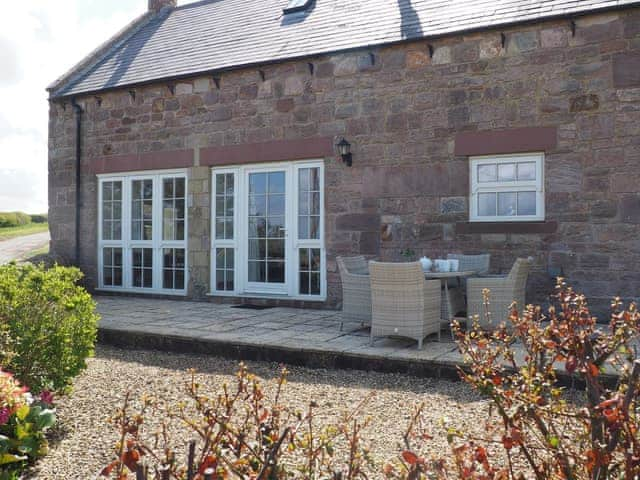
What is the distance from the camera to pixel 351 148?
817 cm

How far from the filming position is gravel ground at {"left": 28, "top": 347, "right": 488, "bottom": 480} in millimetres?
3256

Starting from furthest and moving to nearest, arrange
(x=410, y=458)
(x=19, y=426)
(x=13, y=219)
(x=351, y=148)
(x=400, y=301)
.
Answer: (x=13, y=219)
(x=351, y=148)
(x=400, y=301)
(x=19, y=426)
(x=410, y=458)

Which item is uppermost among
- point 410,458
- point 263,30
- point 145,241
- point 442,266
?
point 263,30

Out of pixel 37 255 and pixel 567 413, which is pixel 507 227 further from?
pixel 37 255

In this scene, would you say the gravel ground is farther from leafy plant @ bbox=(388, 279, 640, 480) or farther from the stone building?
the stone building

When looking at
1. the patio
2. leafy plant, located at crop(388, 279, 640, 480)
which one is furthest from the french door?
leafy plant, located at crop(388, 279, 640, 480)

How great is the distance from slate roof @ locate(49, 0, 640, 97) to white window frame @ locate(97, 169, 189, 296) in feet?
4.94

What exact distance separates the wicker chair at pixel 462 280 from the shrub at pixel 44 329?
11.7ft

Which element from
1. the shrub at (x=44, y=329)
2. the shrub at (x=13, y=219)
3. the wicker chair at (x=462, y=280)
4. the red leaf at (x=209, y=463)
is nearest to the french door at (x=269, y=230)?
the wicker chair at (x=462, y=280)

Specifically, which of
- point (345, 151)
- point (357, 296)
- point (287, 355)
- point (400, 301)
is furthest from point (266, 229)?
point (400, 301)

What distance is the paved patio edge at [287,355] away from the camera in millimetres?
4844

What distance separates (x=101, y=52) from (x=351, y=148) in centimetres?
654

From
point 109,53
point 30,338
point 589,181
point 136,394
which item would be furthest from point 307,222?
point 109,53

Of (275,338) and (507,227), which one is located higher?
(507,227)
